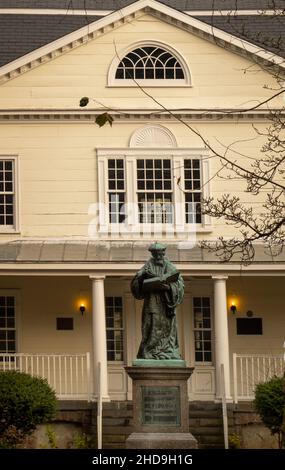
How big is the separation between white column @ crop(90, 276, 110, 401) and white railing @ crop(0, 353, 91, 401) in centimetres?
20

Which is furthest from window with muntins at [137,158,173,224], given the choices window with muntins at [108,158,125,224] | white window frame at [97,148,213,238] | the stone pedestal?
the stone pedestal

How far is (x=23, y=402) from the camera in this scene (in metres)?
27.4

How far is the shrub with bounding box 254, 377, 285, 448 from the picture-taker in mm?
27031

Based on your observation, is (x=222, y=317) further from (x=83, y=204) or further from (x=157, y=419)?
(x=157, y=419)

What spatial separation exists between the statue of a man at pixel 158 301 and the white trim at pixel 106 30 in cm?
1013

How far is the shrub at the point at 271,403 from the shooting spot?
88.7 ft

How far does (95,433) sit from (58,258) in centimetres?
375

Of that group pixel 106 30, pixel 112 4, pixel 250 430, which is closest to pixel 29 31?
pixel 106 30

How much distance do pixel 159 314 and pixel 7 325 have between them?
32.2 ft

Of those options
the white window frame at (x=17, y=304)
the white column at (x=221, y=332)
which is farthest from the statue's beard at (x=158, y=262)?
the white window frame at (x=17, y=304)

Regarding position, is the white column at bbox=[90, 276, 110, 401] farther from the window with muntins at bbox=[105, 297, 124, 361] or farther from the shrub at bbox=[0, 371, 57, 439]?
the shrub at bbox=[0, 371, 57, 439]

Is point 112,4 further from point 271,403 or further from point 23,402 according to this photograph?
point 271,403

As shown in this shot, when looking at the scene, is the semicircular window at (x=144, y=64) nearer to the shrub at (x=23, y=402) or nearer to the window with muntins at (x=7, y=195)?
the window with muntins at (x=7, y=195)

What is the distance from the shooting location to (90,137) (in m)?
32.2
